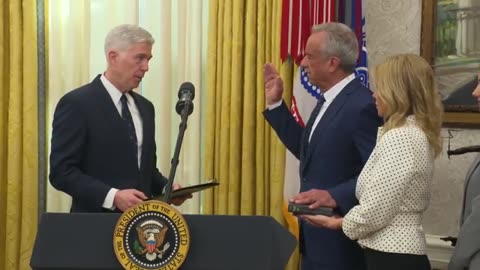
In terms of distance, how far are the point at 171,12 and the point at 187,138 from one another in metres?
0.70

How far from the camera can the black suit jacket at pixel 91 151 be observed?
2354 millimetres

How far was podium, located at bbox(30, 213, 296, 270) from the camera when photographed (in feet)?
4.93

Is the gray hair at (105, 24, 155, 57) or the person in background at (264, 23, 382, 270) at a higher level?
the gray hair at (105, 24, 155, 57)

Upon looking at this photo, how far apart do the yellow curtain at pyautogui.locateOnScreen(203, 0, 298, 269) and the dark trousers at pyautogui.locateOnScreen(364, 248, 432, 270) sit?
1.31m

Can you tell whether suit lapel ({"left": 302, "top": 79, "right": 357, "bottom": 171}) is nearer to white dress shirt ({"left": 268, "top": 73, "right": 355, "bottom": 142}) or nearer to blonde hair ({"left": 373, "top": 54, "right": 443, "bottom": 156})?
white dress shirt ({"left": 268, "top": 73, "right": 355, "bottom": 142})

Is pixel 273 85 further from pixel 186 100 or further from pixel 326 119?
pixel 186 100

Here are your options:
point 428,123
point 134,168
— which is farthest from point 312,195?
point 134,168

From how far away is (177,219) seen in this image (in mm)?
1500

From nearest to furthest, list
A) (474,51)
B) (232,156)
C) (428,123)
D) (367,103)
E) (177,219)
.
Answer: (177,219) → (428,123) → (367,103) → (474,51) → (232,156)

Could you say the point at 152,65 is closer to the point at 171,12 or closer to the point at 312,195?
the point at 171,12

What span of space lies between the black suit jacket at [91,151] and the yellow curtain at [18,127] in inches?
47.2

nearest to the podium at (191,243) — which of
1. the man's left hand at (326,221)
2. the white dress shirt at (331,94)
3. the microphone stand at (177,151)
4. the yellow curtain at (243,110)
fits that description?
the microphone stand at (177,151)

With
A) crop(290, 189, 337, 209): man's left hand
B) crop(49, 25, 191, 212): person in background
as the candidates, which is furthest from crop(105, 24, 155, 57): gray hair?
crop(290, 189, 337, 209): man's left hand

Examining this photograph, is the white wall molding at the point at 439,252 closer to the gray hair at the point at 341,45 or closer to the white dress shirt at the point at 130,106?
the gray hair at the point at 341,45
